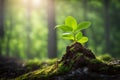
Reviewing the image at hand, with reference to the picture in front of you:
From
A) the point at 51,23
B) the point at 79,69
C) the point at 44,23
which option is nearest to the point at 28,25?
the point at 44,23

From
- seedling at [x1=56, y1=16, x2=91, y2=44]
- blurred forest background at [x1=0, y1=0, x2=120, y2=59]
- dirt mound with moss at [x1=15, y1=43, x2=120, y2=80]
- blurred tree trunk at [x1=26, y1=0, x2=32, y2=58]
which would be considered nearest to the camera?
dirt mound with moss at [x1=15, y1=43, x2=120, y2=80]

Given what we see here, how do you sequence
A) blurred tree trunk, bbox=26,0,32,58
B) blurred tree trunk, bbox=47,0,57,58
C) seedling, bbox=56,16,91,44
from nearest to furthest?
seedling, bbox=56,16,91,44 < blurred tree trunk, bbox=47,0,57,58 < blurred tree trunk, bbox=26,0,32,58

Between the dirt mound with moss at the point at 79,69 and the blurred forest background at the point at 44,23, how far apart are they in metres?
17.8

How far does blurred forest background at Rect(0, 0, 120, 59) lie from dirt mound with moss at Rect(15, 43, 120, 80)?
17752 mm

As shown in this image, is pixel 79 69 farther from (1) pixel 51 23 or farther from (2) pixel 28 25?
Answer: (2) pixel 28 25

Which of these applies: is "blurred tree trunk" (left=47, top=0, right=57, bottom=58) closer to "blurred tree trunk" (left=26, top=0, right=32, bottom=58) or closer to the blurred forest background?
the blurred forest background

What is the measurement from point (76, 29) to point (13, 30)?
2932cm

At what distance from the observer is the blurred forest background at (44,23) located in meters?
24.9

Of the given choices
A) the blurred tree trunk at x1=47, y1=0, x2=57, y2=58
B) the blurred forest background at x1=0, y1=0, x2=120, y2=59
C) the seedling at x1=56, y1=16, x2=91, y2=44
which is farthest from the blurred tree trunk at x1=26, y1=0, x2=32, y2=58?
the seedling at x1=56, y1=16, x2=91, y2=44

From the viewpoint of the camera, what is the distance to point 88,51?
283 cm

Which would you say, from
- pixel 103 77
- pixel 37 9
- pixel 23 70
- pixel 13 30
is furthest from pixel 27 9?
pixel 103 77

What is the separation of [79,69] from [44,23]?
29344 mm

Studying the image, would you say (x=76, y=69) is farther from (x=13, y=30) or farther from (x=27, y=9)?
(x=13, y=30)

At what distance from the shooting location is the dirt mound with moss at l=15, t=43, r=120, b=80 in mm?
2471
